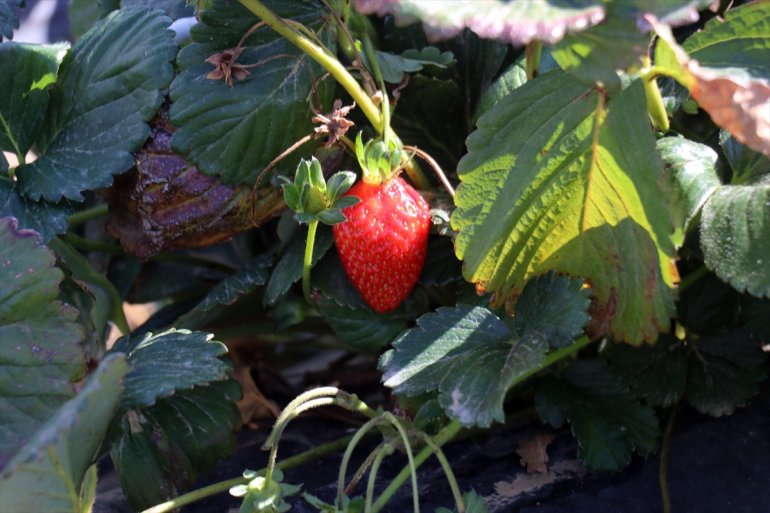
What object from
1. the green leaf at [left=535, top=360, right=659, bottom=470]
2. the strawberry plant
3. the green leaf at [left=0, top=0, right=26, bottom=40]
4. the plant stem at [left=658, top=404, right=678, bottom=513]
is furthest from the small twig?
the green leaf at [left=0, top=0, right=26, bottom=40]

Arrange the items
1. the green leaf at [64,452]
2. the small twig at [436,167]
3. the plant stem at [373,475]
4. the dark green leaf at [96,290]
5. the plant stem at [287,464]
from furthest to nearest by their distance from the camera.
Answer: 1. the dark green leaf at [96,290]
2. the small twig at [436,167]
3. the plant stem at [287,464]
4. the plant stem at [373,475]
5. the green leaf at [64,452]

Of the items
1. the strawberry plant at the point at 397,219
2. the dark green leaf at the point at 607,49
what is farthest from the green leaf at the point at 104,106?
the dark green leaf at the point at 607,49

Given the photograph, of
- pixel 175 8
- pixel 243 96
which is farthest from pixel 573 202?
pixel 175 8

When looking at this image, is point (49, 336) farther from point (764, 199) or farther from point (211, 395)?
point (764, 199)

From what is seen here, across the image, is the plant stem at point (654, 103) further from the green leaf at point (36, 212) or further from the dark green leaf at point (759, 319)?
the green leaf at point (36, 212)

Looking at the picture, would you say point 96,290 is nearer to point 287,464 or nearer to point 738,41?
point 287,464

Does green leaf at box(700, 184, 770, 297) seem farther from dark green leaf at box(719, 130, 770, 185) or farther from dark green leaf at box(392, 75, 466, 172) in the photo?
dark green leaf at box(392, 75, 466, 172)

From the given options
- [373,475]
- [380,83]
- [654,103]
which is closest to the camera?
[373,475]
